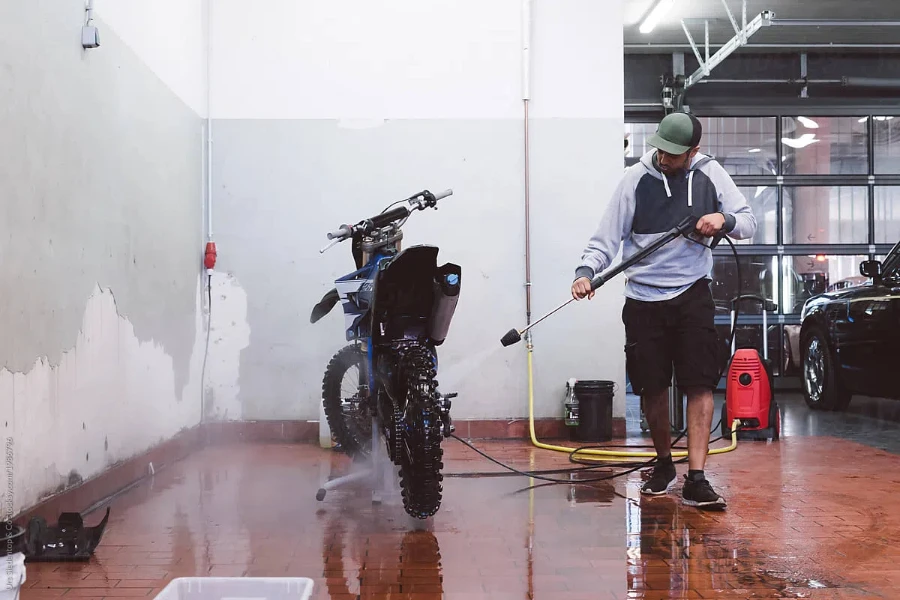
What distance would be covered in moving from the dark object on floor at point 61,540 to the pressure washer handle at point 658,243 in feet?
6.26

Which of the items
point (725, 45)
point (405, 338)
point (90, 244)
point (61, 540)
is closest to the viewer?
point (61, 540)

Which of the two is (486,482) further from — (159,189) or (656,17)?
(656,17)

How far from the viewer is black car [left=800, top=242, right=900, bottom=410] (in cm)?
541

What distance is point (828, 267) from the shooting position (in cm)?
875

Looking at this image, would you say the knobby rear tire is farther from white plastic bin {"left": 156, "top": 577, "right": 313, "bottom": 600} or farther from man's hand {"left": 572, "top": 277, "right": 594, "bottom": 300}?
man's hand {"left": 572, "top": 277, "right": 594, "bottom": 300}

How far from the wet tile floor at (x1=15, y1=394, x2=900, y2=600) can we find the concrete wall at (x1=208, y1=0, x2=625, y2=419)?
3.71ft

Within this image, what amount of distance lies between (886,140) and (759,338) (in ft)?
8.12

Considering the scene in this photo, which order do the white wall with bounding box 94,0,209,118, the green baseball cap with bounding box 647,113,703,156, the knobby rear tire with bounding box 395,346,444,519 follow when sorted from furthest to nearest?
1. the white wall with bounding box 94,0,209,118
2. the green baseball cap with bounding box 647,113,703,156
3. the knobby rear tire with bounding box 395,346,444,519

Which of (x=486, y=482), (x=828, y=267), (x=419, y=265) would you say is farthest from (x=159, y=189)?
(x=828, y=267)

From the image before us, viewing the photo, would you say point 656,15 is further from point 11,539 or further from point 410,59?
point 11,539

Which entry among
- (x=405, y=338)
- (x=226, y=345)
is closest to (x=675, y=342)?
(x=405, y=338)

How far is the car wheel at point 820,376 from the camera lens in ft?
21.1

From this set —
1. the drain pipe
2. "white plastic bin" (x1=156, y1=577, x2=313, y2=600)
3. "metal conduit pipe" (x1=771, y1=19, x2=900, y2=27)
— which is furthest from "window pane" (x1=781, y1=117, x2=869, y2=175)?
"white plastic bin" (x1=156, y1=577, x2=313, y2=600)

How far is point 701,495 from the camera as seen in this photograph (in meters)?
3.10
